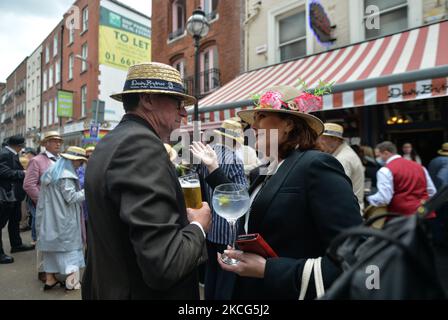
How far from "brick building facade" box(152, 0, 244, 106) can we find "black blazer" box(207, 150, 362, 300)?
9.14 m

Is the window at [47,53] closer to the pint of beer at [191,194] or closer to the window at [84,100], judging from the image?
the window at [84,100]

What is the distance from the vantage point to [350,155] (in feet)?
13.0

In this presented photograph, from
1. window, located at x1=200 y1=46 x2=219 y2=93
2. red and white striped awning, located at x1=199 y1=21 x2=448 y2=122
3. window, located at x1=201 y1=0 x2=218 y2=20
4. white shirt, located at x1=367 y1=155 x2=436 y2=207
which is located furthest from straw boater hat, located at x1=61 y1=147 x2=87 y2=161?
window, located at x1=201 y1=0 x2=218 y2=20

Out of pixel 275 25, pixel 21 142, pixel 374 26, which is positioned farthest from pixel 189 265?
pixel 275 25

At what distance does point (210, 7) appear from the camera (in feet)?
37.9

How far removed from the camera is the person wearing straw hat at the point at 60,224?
399 centimetres

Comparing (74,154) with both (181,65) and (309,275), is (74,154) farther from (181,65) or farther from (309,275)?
(181,65)

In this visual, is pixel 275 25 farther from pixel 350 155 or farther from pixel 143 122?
pixel 143 122

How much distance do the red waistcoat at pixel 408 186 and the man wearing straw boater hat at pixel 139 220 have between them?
12.3 ft

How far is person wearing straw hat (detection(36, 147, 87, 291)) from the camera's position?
3.99m

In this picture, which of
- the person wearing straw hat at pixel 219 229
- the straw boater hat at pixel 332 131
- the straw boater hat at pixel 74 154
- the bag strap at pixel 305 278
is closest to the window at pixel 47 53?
the straw boater hat at pixel 74 154

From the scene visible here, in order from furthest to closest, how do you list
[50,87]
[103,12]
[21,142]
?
[50,87], [103,12], [21,142]

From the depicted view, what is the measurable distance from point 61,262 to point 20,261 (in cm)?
187
